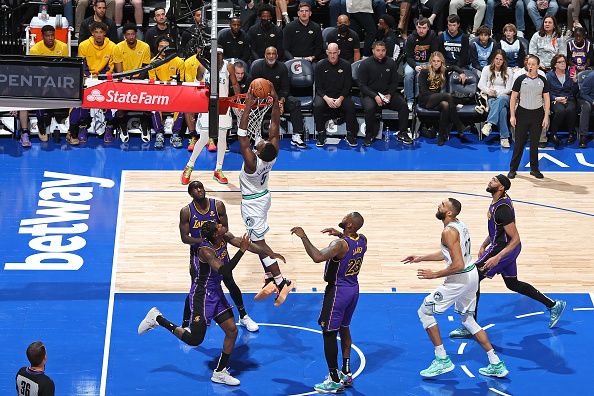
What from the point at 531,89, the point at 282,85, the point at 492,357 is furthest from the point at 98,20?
the point at 492,357

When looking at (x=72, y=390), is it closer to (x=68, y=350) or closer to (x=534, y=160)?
(x=68, y=350)

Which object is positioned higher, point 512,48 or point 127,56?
point 512,48

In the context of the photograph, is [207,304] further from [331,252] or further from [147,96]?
[147,96]

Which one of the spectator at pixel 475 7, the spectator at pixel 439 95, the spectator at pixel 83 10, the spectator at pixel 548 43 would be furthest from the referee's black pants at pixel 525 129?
the spectator at pixel 83 10

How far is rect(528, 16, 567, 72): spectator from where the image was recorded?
73.5ft

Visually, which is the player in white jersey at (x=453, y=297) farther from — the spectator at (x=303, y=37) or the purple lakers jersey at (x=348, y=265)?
the spectator at (x=303, y=37)

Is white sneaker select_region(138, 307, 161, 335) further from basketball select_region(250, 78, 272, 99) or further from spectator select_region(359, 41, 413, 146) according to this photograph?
spectator select_region(359, 41, 413, 146)

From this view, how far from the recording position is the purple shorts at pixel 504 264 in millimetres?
13766

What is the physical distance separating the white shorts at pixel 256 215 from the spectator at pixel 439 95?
7694 millimetres

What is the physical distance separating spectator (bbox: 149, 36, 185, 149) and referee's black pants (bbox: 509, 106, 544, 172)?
6001 millimetres

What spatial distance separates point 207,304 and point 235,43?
10.1 metres

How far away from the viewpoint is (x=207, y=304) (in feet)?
41.3

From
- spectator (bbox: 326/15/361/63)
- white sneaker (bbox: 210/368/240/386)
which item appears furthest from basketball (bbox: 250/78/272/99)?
spectator (bbox: 326/15/361/63)

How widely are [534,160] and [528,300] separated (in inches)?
203
